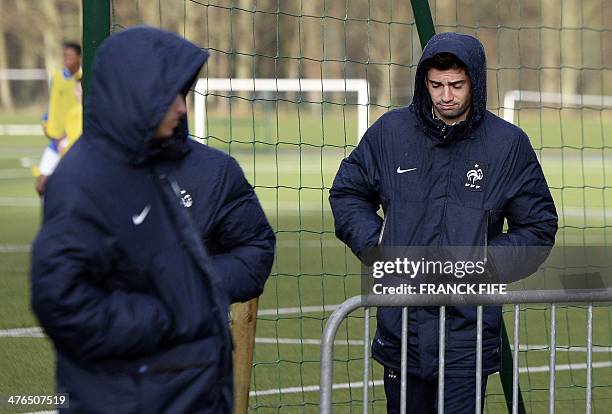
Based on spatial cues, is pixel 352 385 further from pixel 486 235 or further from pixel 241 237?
pixel 241 237

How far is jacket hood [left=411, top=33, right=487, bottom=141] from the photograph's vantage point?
4500 millimetres

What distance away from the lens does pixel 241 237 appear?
3604 millimetres

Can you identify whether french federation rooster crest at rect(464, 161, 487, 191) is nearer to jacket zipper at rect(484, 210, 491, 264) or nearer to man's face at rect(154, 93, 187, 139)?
jacket zipper at rect(484, 210, 491, 264)

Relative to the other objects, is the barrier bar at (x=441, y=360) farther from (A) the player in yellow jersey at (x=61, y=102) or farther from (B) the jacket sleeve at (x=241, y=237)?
(A) the player in yellow jersey at (x=61, y=102)

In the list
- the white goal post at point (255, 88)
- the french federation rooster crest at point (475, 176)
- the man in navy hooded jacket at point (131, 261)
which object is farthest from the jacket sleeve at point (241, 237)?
the white goal post at point (255, 88)

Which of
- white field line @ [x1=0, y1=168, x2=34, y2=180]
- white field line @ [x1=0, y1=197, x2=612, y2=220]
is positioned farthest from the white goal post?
white field line @ [x1=0, y1=168, x2=34, y2=180]

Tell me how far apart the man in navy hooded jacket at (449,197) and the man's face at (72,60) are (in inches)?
461

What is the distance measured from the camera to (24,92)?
167ft

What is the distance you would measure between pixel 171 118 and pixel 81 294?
1.64 ft

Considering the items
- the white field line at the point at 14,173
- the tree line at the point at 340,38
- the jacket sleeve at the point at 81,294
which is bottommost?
the jacket sleeve at the point at 81,294

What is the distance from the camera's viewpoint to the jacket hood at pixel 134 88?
3.04 meters

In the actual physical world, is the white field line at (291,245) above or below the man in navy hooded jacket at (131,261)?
below

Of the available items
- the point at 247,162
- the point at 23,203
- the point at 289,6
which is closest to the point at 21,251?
the point at 23,203

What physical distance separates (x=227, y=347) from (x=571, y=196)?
702 inches
